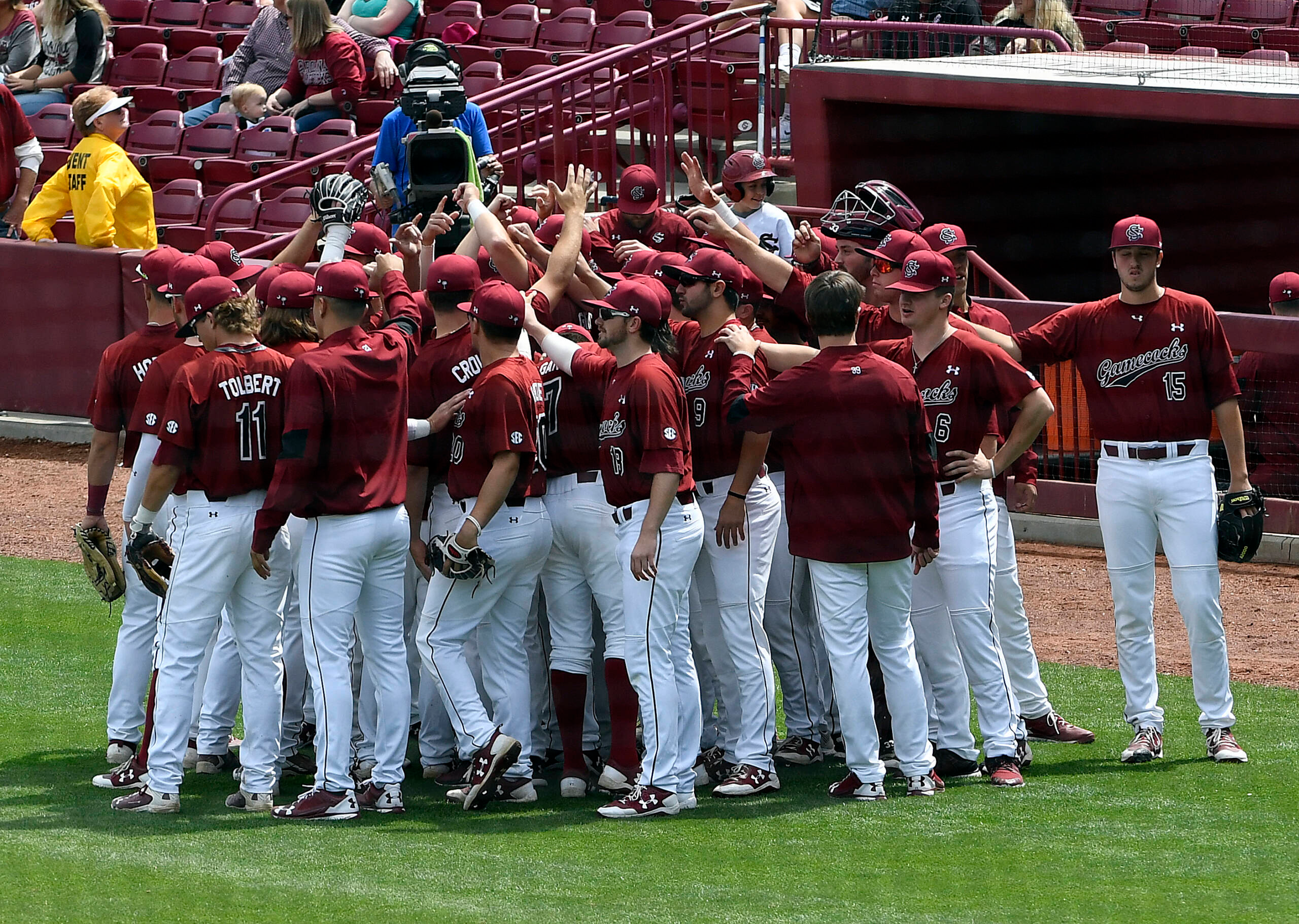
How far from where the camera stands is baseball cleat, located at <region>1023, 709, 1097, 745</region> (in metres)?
5.71

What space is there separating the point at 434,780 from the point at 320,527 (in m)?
1.03

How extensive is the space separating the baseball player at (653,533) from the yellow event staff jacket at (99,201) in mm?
5704

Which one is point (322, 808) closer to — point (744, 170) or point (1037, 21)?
point (744, 170)

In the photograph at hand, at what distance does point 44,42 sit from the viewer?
12.5 m

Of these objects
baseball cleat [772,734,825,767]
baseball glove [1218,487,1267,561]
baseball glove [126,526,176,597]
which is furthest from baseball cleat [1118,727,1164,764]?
baseball glove [126,526,176,597]

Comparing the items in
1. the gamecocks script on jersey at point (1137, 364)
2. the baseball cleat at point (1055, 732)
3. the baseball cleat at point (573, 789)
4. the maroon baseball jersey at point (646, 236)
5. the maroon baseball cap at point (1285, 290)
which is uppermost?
the maroon baseball jersey at point (646, 236)

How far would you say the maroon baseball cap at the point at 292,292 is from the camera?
206 inches

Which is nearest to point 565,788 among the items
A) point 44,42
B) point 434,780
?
point 434,780

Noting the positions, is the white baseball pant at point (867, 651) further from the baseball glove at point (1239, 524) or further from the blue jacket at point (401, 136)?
the blue jacket at point (401, 136)

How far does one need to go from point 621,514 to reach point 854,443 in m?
0.73

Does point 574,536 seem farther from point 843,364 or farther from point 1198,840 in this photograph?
point 1198,840

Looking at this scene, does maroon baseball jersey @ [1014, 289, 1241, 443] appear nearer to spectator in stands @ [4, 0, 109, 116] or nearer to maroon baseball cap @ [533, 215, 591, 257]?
maroon baseball cap @ [533, 215, 591, 257]

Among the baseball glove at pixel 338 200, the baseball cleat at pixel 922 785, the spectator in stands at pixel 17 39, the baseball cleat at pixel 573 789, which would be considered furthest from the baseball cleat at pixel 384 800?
the spectator in stands at pixel 17 39

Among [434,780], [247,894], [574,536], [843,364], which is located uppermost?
[843,364]
